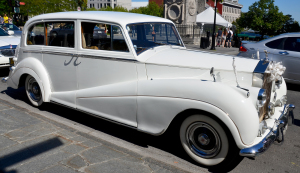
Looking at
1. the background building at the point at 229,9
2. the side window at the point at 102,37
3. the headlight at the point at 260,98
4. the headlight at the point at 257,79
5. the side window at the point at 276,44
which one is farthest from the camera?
the background building at the point at 229,9

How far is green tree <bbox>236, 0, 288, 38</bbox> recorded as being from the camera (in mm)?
52438

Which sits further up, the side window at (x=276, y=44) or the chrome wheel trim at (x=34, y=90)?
the side window at (x=276, y=44)

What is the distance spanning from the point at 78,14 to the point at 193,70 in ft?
7.02

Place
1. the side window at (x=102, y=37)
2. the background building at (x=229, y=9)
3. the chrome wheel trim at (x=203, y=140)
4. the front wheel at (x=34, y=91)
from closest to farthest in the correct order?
the chrome wheel trim at (x=203, y=140) → the side window at (x=102, y=37) → the front wheel at (x=34, y=91) → the background building at (x=229, y=9)

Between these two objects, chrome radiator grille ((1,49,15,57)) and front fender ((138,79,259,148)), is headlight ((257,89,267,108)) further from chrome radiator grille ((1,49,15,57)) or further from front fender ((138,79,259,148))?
chrome radiator grille ((1,49,15,57))

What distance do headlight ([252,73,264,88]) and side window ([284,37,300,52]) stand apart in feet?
16.7

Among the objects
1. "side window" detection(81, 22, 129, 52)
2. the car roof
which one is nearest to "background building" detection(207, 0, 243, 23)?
the car roof

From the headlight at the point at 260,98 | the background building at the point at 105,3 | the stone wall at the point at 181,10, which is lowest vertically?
the headlight at the point at 260,98

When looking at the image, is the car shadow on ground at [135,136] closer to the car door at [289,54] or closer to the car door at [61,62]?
the car door at [61,62]

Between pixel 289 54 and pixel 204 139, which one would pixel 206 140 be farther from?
pixel 289 54

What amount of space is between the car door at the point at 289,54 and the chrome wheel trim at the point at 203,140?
5295 mm

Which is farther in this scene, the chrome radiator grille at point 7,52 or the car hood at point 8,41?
the car hood at point 8,41

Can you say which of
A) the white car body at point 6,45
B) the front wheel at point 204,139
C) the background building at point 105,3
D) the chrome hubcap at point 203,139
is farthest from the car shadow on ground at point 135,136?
the background building at point 105,3

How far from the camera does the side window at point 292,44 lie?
7.43 metres
